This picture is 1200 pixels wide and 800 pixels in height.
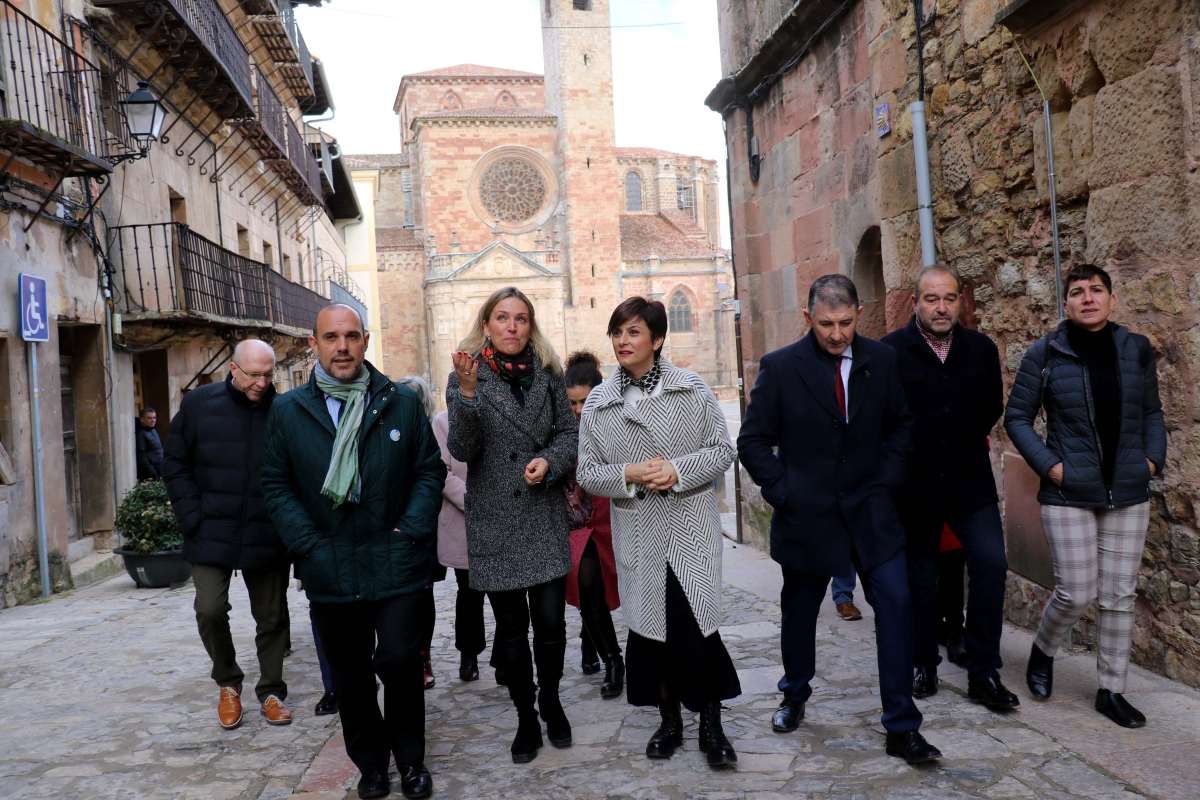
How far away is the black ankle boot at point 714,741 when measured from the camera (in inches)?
148

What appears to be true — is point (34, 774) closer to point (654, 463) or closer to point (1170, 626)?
point (654, 463)

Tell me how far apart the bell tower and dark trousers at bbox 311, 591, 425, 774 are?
169 ft

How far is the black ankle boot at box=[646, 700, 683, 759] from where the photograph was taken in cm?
393

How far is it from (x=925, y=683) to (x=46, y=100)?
8482mm

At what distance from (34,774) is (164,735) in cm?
57

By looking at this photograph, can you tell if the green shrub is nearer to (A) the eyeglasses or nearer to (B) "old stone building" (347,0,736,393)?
(A) the eyeglasses

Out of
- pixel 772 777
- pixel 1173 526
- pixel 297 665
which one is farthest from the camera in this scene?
pixel 297 665

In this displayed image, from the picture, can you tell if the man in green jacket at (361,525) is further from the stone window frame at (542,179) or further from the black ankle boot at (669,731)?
the stone window frame at (542,179)

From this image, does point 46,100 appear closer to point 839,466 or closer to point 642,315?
point 642,315

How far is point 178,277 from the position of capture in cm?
1170

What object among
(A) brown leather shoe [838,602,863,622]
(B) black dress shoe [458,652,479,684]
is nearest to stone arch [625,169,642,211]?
(A) brown leather shoe [838,602,863,622]

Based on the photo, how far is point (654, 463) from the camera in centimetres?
378

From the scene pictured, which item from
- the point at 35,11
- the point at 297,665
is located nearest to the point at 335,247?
the point at 35,11

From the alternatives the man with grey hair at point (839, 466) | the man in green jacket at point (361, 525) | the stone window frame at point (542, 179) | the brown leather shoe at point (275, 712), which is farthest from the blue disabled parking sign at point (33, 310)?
the stone window frame at point (542, 179)
